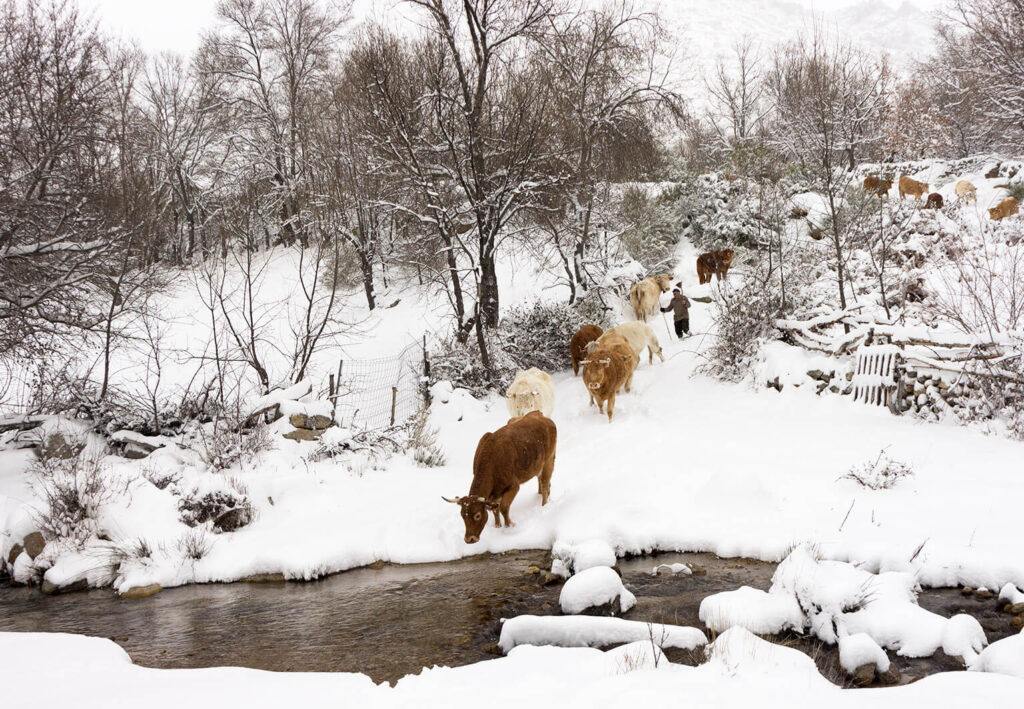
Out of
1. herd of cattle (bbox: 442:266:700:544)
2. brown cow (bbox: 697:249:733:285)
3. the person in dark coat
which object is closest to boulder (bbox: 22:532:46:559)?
herd of cattle (bbox: 442:266:700:544)

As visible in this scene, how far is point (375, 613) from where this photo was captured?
5215 millimetres

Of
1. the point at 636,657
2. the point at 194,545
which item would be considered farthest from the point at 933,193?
the point at 194,545

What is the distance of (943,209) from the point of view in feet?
53.8

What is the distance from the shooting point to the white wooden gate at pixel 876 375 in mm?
8695

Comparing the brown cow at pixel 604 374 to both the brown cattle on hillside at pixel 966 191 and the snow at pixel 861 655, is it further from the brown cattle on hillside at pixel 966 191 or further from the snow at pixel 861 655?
the brown cattle on hillside at pixel 966 191

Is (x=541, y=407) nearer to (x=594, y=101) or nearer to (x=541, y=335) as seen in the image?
(x=541, y=335)

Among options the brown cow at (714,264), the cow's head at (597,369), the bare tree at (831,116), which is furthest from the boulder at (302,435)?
the brown cow at (714,264)

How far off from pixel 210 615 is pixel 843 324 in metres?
10.2

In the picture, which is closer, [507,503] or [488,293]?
[507,503]

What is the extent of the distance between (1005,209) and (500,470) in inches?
614

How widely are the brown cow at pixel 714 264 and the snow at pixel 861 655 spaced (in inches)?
549

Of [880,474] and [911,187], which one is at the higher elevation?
[911,187]

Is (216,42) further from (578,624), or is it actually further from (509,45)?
(578,624)

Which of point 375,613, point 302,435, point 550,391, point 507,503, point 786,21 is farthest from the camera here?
point 786,21
